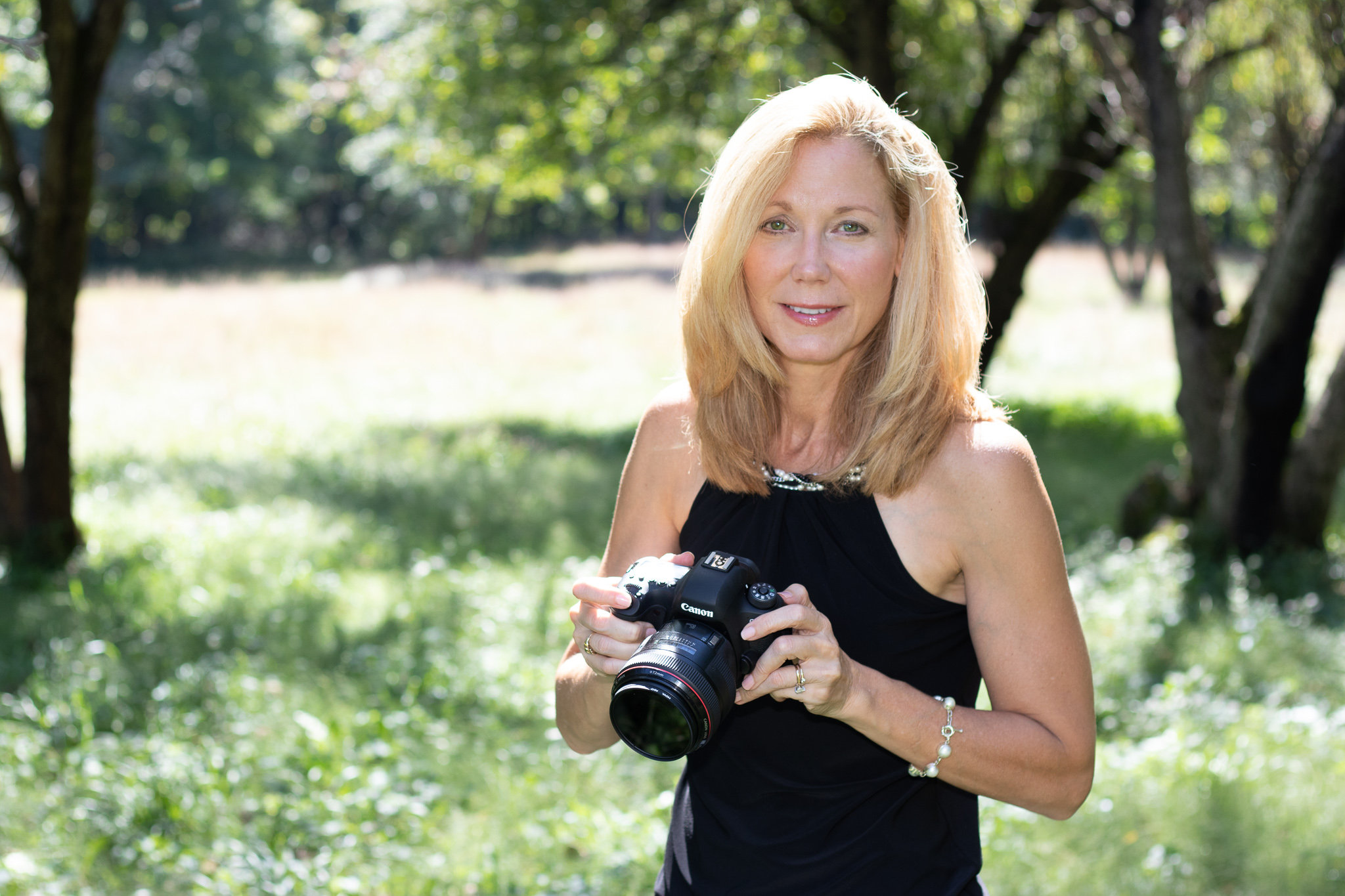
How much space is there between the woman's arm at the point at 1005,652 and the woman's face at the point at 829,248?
0.29 m

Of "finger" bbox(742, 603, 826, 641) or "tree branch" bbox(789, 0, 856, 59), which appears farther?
"tree branch" bbox(789, 0, 856, 59)

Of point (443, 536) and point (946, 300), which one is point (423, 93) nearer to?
point (443, 536)

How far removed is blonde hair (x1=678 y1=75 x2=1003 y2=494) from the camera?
1787 millimetres

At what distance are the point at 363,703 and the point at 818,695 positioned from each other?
3.68 metres

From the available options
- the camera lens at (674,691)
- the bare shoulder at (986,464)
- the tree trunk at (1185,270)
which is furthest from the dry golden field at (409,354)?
the camera lens at (674,691)

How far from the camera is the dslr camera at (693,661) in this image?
153 cm

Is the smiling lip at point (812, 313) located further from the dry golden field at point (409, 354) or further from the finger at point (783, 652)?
the dry golden field at point (409, 354)

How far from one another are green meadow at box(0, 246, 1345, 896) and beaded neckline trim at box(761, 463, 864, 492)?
39 centimetres

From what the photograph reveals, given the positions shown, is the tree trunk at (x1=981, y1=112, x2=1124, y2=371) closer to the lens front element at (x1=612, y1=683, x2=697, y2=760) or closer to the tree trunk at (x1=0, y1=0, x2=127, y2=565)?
the tree trunk at (x1=0, y1=0, x2=127, y2=565)

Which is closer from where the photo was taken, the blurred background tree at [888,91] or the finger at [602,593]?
the finger at [602,593]

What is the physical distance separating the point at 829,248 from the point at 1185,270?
5.86m

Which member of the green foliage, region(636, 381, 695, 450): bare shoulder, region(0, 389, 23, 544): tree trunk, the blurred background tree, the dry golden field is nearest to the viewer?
region(636, 381, 695, 450): bare shoulder

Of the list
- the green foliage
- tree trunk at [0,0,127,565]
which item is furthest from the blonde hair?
tree trunk at [0,0,127,565]

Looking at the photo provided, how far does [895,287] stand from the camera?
190 centimetres
